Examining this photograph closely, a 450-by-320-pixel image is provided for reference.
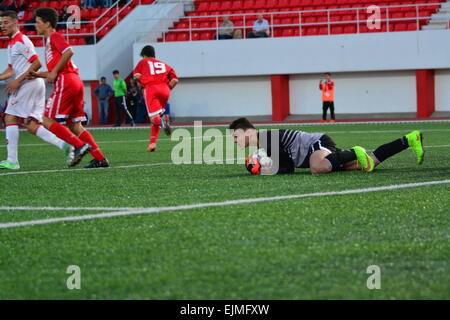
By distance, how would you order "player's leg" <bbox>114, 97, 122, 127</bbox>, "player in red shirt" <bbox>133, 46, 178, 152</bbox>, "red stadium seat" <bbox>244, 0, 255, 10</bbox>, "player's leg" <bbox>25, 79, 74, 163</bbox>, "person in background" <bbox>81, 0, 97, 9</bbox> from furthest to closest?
"person in background" <bbox>81, 0, 97, 9</bbox>, "red stadium seat" <bbox>244, 0, 255, 10</bbox>, "player's leg" <bbox>114, 97, 122, 127</bbox>, "player in red shirt" <bbox>133, 46, 178, 152</bbox>, "player's leg" <bbox>25, 79, 74, 163</bbox>

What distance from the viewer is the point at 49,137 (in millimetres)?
11664

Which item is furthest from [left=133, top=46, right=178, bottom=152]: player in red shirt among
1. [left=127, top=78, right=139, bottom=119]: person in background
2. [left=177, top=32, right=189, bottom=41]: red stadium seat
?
[left=177, top=32, right=189, bottom=41]: red stadium seat

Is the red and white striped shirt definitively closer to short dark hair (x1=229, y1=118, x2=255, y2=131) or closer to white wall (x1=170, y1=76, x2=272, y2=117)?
short dark hair (x1=229, y1=118, x2=255, y2=131)

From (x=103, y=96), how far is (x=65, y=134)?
2161 cm

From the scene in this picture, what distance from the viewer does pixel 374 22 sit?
99.7 feet

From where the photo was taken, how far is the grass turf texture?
4.34 metres

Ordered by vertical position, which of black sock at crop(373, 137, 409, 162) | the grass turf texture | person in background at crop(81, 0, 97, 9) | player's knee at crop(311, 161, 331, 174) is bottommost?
the grass turf texture

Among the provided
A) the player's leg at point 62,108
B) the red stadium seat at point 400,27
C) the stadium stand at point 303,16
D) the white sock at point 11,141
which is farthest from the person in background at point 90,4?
the player's leg at point 62,108

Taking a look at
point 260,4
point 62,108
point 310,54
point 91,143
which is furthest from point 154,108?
point 260,4

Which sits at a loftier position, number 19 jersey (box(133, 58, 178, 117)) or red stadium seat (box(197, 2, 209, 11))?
red stadium seat (box(197, 2, 209, 11))

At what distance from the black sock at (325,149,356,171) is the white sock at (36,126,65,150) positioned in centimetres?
371

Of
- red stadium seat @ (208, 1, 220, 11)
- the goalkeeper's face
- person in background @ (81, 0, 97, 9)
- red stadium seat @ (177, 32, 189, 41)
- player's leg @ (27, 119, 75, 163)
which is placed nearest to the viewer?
the goalkeeper's face

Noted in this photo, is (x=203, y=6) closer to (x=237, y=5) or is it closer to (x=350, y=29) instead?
(x=237, y=5)

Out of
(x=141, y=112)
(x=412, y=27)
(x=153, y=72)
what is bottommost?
(x=141, y=112)
